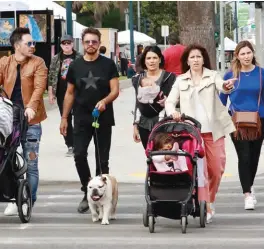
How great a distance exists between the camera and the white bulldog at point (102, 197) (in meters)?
9.88

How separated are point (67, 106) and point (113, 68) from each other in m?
0.65

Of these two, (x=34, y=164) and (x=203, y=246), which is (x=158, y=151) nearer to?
(x=203, y=246)

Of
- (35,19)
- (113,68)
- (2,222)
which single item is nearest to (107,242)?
(2,222)

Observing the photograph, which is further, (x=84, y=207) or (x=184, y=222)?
(x=84, y=207)

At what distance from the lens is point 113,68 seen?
10.6 metres

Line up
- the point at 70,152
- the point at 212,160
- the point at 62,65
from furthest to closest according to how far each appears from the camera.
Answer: the point at 70,152 < the point at 62,65 < the point at 212,160

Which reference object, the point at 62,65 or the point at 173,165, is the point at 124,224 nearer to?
the point at 173,165

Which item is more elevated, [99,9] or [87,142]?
[99,9]

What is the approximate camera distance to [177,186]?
9.39 m

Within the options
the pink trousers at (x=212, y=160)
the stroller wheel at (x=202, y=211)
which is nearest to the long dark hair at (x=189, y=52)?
the pink trousers at (x=212, y=160)

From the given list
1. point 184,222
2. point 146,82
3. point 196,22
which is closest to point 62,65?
point 196,22

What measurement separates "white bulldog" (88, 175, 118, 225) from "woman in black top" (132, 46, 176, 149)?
80 cm

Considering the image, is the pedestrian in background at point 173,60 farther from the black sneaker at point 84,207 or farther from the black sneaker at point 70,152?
the black sneaker at point 84,207

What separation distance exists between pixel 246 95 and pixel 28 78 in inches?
92.3
